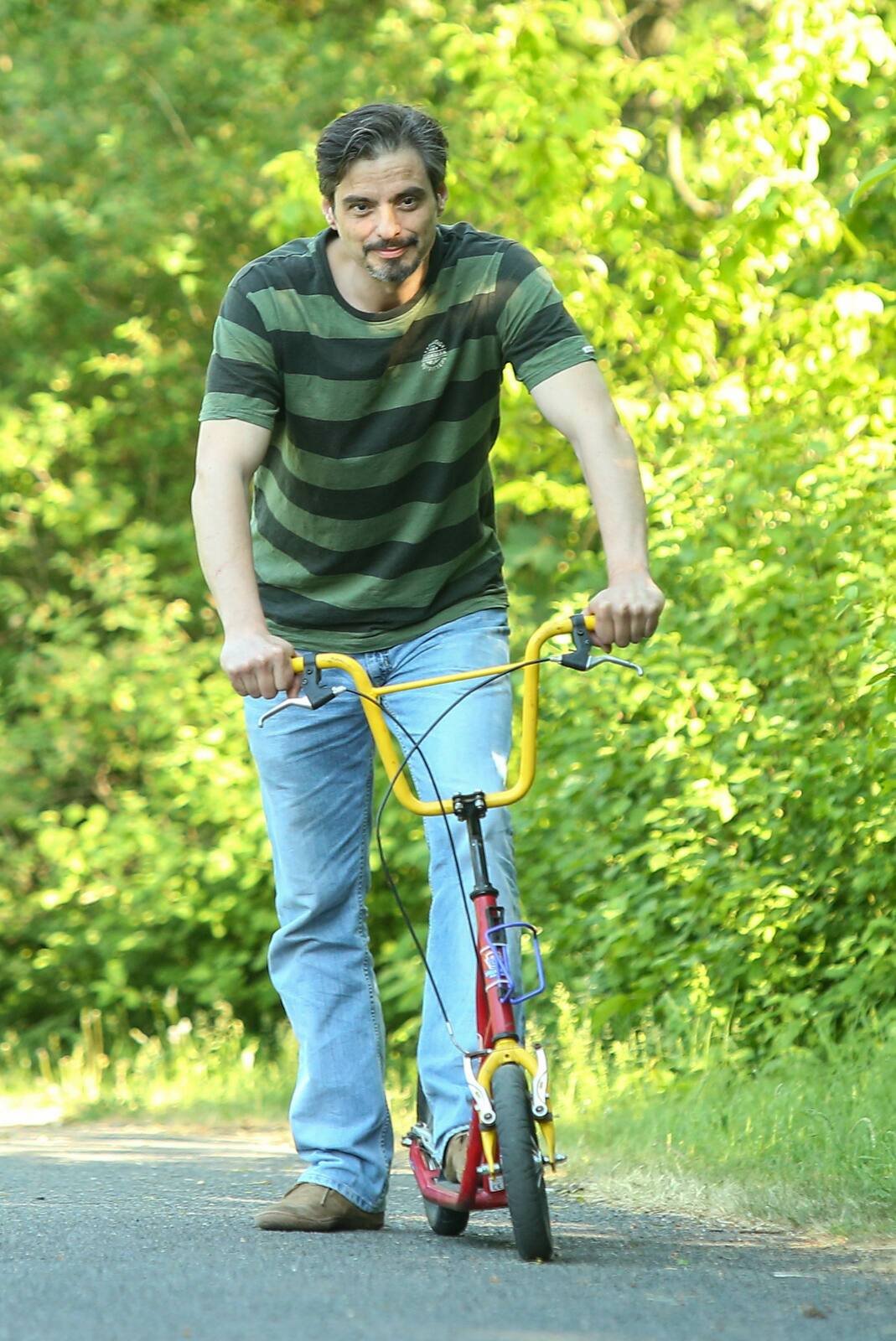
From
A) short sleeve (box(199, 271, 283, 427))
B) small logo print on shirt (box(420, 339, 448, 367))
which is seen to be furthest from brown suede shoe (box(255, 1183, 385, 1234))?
small logo print on shirt (box(420, 339, 448, 367))

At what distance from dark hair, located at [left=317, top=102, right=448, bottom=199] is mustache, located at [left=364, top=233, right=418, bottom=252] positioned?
13 cm

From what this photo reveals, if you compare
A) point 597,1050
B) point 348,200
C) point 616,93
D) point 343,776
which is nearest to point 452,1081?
point 343,776

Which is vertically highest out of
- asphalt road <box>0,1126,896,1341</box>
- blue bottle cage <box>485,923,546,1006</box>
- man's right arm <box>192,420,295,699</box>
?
man's right arm <box>192,420,295,699</box>

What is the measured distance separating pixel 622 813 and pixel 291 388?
324 centimetres

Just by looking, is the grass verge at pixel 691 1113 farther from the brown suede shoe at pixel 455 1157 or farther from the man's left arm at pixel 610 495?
the man's left arm at pixel 610 495

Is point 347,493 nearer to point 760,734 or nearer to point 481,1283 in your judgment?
point 481,1283

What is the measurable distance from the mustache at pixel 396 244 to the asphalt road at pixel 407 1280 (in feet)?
6.00

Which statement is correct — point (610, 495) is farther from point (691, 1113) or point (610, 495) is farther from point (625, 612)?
point (691, 1113)

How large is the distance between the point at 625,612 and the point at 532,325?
708mm

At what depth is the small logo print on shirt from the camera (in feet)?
12.7

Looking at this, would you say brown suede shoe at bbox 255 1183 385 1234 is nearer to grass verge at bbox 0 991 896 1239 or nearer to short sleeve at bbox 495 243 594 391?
grass verge at bbox 0 991 896 1239

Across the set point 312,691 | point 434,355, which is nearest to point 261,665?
point 312,691

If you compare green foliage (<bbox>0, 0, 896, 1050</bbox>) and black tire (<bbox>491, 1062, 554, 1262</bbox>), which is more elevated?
green foliage (<bbox>0, 0, 896, 1050</bbox>)

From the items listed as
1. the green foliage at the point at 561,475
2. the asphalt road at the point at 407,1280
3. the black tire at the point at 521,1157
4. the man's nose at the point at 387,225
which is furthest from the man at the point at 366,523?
the green foliage at the point at 561,475
